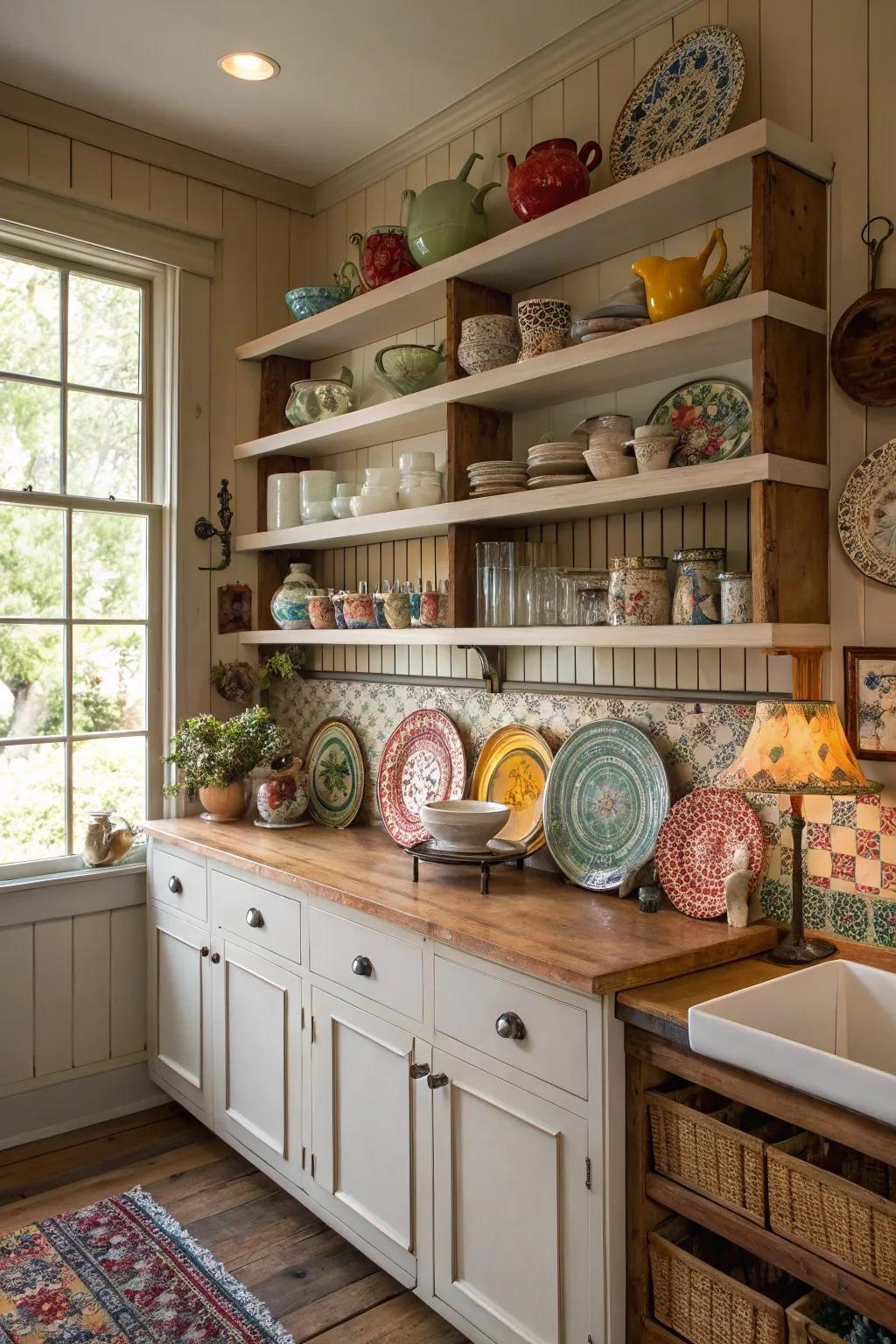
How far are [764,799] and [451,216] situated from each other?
5.34 feet

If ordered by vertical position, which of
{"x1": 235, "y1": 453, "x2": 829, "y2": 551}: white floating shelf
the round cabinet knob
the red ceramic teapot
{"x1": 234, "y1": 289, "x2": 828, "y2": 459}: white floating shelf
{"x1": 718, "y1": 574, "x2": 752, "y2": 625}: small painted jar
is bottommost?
the round cabinet knob

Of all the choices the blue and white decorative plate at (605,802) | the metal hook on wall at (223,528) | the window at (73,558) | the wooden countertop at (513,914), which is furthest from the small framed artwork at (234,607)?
the blue and white decorative plate at (605,802)

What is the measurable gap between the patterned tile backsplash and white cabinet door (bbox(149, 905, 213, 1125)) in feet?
2.14

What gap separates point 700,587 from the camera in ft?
6.59

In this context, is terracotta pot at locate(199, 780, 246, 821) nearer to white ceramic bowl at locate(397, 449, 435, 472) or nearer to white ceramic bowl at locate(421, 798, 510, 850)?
white ceramic bowl at locate(421, 798, 510, 850)

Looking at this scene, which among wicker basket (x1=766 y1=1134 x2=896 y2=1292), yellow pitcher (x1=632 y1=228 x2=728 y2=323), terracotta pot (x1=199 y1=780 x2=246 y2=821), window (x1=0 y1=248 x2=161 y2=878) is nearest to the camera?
wicker basket (x1=766 y1=1134 x2=896 y2=1292)

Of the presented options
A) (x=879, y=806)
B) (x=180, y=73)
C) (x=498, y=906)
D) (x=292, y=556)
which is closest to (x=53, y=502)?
(x=292, y=556)

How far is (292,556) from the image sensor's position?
11.2 ft

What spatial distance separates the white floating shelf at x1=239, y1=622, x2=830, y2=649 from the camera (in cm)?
184

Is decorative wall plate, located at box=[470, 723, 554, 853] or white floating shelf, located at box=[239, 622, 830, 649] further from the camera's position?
decorative wall plate, located at box=[470, 723, 554, 853]

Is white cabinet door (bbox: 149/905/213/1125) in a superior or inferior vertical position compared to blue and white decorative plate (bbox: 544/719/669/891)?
inferior

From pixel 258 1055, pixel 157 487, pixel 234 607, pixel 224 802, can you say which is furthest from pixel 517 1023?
pixel 157 487

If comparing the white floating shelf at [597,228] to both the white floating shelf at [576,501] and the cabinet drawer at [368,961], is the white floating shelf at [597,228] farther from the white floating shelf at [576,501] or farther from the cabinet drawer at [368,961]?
the cabinet drawer at [368,961]

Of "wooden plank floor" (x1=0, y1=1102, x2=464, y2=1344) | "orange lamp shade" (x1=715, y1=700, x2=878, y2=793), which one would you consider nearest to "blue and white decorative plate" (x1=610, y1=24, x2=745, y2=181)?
"orange lamp shade" (x1=715, y1=700, x2=878, y2=793)
